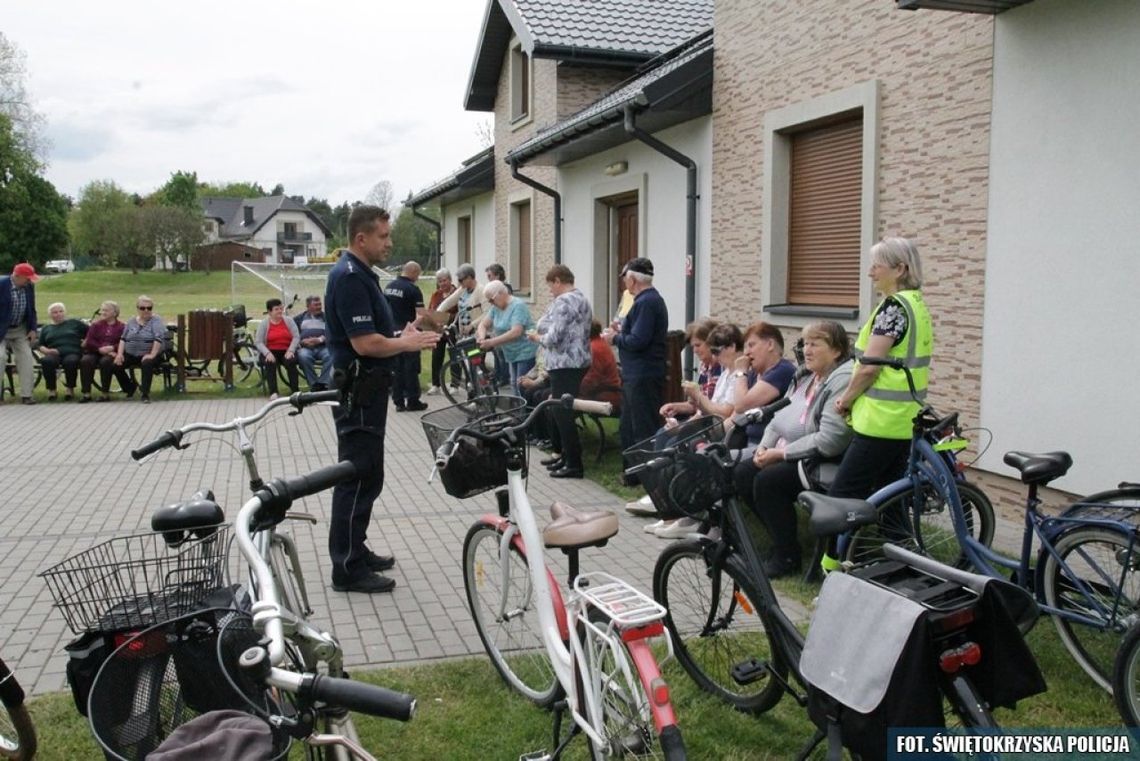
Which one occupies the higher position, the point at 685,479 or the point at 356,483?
the point at 685,479

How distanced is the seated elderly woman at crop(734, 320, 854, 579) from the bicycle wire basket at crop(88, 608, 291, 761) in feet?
12.0

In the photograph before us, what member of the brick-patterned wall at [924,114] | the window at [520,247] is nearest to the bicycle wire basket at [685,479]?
the brick-patterned wall at [924,114]

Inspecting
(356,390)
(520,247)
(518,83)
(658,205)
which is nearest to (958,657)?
(356,390)

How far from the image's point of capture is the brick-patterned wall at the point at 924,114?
7.35 meters

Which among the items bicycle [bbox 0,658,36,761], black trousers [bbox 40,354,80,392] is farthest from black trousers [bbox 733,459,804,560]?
black trousers [bbox 40,354,80,392]

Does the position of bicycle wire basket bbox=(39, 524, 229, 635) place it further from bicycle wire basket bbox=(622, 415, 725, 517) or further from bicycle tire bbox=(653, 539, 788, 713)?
bicycle tire bbox=(653, 539, 788, 713)

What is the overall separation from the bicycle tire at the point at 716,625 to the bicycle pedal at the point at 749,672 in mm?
21

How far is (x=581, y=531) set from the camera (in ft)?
11.7

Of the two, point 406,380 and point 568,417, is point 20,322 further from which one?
point 568,417

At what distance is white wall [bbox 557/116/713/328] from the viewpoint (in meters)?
11.6

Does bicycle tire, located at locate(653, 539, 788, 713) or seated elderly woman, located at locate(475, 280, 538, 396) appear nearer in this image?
bicycle tire, located at locate(653, 539, 788, 713)

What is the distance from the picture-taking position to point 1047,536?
4.32 meters

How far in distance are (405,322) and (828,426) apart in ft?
27.4

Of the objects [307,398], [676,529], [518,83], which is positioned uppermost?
[518,83]
